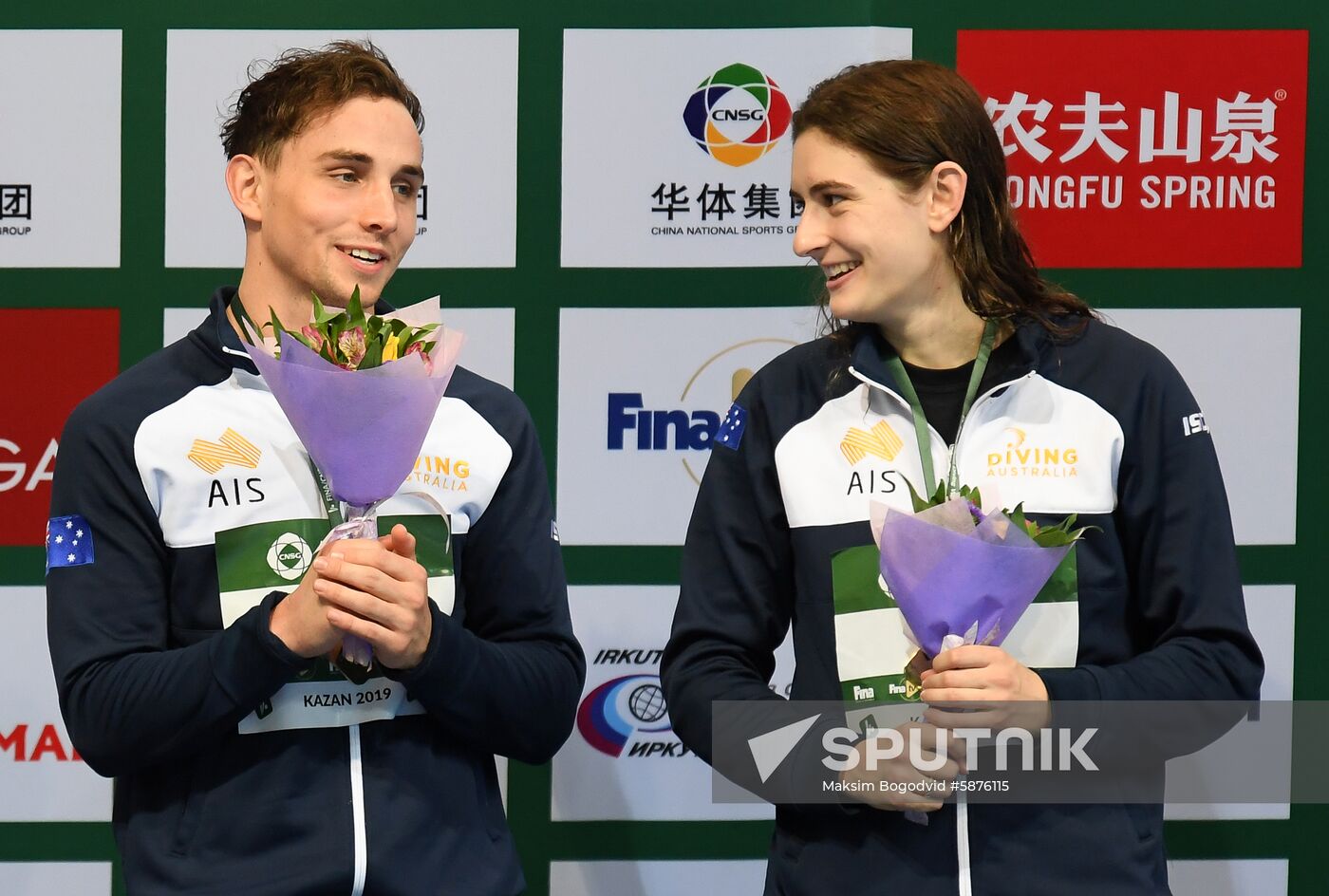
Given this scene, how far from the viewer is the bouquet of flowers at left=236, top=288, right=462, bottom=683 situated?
61.7 inches

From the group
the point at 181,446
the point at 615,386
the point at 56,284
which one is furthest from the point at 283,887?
the point at 56,284

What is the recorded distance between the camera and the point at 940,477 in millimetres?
1793

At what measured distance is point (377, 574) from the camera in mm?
1570

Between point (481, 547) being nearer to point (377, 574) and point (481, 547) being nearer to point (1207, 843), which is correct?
point (377, 574)

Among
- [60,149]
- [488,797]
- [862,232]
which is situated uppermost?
[60,149]

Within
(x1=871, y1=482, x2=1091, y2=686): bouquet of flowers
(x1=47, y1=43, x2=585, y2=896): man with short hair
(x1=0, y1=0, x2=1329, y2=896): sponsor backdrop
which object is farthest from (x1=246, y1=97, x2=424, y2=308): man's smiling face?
(x1=0, y1=0, x2=1329, y2=896): sponsor backdrop

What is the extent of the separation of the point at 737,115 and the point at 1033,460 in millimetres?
1276

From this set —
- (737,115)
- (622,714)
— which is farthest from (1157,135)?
(622,714)

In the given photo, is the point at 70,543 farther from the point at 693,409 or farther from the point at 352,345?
the point at 693,409

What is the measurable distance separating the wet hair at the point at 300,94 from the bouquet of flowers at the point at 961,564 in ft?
2.87

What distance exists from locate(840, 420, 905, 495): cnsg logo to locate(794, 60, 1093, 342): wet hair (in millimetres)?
156

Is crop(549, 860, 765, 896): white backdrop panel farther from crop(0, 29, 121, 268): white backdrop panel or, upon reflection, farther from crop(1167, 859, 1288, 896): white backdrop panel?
crop(0, 29, 121, 268): white backdrop panel

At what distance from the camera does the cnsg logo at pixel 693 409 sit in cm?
283

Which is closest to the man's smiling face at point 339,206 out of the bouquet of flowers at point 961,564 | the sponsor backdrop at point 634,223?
the bouquet of flowers at point 961,564
